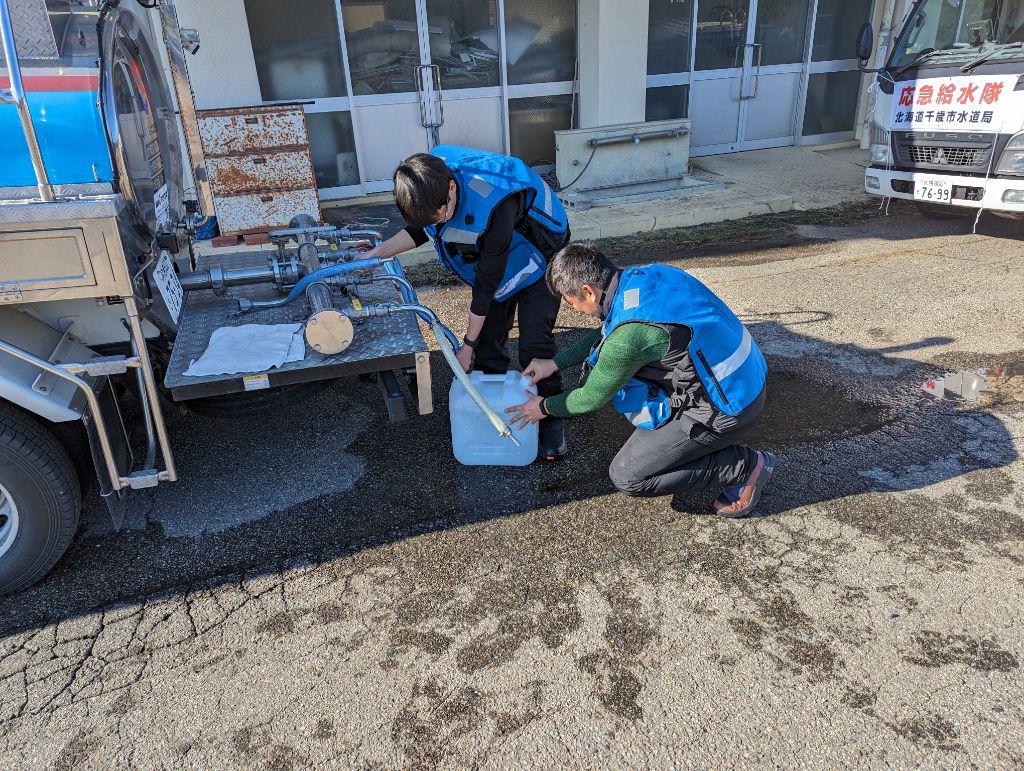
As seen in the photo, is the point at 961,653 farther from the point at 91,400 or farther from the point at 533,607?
the point at 91,400

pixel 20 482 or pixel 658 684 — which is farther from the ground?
pixel 20 482

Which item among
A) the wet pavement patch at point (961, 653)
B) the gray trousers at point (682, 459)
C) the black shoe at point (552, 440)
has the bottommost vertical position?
the wet pavement patch at point (961, 653)

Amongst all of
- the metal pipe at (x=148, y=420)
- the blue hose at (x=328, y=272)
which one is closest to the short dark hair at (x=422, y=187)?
the blue hose at (x=328, y=272)

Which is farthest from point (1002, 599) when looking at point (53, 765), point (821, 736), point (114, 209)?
point (114, 209)

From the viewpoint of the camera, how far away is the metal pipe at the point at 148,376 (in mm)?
2646

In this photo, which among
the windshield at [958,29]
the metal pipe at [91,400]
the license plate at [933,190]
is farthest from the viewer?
the license plate at [933,190]

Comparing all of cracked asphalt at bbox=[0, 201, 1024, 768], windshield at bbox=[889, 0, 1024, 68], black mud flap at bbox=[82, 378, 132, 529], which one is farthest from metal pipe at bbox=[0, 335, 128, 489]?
windshield at bbox=[889, 0, 1024, 68]

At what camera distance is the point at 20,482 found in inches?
104

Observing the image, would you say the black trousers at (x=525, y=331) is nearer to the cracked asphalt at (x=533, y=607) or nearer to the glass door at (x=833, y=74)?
the cracked asphalt at (x=533, y=607)

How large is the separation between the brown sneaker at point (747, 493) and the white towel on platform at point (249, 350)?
74.5 inches

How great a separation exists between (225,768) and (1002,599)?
8.86ft

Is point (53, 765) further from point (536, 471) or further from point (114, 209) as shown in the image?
point (536, 471)

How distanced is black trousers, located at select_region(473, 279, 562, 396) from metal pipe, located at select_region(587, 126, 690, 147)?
18.0 feet

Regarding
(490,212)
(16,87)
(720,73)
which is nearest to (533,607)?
(490,212)
